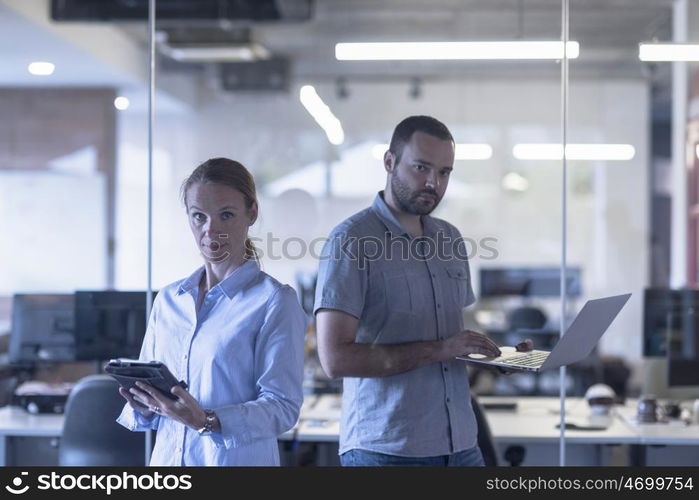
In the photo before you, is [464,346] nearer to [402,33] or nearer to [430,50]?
[430,50]

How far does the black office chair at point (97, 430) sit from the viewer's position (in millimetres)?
4027

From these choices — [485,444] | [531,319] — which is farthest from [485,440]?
[531,319]

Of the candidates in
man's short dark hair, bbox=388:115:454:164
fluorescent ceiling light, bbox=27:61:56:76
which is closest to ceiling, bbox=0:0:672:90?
fluorescent ceiling light, bbox=27:61:56:76

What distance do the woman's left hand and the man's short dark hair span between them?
1.05m

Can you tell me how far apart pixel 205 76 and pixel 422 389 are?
7.29 metres

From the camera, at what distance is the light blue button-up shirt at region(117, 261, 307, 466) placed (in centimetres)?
227

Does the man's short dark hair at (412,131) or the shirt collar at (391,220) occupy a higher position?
the man's short dark hair at (412,131)

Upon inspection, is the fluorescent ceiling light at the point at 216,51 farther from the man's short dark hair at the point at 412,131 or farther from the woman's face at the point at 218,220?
the woman's face at the point at 218,220

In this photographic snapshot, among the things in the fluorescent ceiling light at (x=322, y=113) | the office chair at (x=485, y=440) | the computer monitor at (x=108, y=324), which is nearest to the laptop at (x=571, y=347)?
the office chair at (x=485, y=440)

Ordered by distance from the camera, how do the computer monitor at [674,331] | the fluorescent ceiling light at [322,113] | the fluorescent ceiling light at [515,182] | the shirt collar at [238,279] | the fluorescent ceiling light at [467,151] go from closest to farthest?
the shirt collar at [238,279]
the fluorescent ceiling light at [467,151]
the computer monitor at [674,331]
the fluorescent ceiling light at [322,113]
the fluorescent ceiling light at [515,182]

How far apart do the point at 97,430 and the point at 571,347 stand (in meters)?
2.28

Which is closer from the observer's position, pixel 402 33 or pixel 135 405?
pixel 135 405

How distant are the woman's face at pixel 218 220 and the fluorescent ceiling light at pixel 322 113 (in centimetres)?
377

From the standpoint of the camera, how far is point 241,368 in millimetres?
2318
